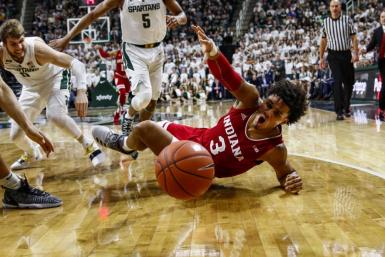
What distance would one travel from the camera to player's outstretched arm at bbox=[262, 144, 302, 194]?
3174 millimetres

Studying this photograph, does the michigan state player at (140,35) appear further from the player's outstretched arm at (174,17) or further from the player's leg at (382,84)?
the player's leg at (382,84)

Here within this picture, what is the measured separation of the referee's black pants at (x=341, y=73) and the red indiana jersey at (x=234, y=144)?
193 inches

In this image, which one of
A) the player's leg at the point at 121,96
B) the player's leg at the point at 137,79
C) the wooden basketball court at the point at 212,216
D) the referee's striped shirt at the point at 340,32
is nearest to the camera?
the wooden basketball court at the point at 212,216

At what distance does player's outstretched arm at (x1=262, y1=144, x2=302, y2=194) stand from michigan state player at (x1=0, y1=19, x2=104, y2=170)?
1513 mm

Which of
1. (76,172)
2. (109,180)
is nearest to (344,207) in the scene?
(109,180)

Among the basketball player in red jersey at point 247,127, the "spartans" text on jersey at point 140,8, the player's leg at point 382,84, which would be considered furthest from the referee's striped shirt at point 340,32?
the basketball player in red jersey at point 247,127

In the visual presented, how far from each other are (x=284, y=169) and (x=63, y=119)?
2.15m

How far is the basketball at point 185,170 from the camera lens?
A: 2.57 meters

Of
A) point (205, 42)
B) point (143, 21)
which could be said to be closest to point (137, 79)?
point (143, 21)

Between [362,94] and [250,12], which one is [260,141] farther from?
[250,12]

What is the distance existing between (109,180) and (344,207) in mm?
1912

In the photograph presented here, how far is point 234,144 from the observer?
3141 millimetres

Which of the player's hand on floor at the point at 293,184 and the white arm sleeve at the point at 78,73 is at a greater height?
the white arm sleeve at the point at 78,73

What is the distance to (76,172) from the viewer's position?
434cm
